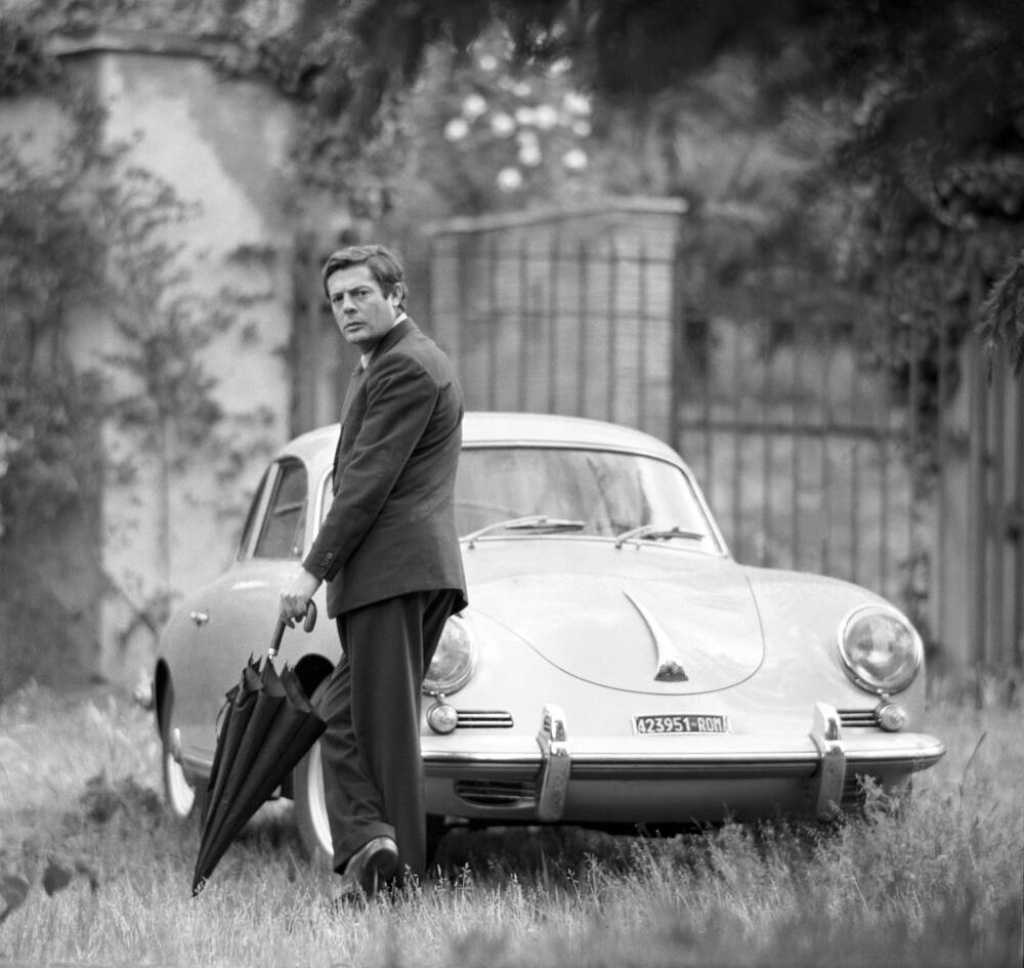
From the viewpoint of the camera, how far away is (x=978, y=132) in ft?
11.2

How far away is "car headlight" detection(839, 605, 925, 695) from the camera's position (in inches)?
224

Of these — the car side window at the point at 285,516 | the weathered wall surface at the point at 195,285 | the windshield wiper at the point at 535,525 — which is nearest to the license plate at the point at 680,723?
the windshield wiper at the point at 535,525

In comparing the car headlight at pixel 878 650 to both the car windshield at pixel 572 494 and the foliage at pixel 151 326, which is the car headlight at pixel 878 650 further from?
the foliage at pixel 151 326

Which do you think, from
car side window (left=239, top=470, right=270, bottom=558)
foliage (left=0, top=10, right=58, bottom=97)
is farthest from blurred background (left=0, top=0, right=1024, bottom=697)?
car side window (left=239, top=470, right=270, bottom=558)

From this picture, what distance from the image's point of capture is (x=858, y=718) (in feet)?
18.5

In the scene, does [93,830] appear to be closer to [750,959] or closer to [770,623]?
[770,623]

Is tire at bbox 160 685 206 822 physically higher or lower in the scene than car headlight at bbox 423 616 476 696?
lower

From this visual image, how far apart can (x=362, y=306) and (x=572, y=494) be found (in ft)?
4.93

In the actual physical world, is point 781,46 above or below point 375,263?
above

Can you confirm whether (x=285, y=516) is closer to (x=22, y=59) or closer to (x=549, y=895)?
(x=549, y=895)

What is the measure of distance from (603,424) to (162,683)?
1.97 m

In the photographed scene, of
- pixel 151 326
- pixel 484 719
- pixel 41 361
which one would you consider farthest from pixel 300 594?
pixel 41 361

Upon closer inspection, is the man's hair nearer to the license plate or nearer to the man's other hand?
the man's other hand

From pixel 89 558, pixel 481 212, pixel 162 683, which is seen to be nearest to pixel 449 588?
pixel 162 683
